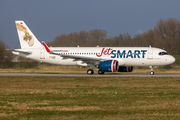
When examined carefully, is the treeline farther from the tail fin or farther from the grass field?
the grass field

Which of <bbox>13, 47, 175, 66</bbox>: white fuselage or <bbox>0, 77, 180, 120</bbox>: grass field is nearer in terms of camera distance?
<bbox>0, 77, 180, 120</bbox>: grass field

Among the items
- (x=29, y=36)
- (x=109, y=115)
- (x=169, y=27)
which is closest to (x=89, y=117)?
(x=109, y=115)

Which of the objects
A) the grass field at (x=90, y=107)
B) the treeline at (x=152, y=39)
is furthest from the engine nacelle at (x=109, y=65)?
the treeline at (x=152, y=39)

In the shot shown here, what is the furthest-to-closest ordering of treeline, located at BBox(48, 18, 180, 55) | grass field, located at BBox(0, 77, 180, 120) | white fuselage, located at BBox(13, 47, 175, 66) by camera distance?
treeline, located at BBox(48, 18, 180, 55), white fuselage, located at BBox(13, 47, 175, 66), grass field, located at BBox(0, 77, 180, 120)

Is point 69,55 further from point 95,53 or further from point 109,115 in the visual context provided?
point 109,115

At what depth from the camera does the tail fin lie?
3831cm

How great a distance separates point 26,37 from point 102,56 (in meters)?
11.2

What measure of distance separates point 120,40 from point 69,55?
70.3 m

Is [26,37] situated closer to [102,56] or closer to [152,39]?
[102,56]

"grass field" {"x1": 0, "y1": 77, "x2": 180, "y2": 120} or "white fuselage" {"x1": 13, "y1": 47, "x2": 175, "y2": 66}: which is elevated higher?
"white fuselage" {"x1": 13, "y1": 47, "x2": 175, "y2": 66}

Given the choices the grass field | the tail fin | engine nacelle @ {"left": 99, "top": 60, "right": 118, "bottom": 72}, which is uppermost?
the tail fin

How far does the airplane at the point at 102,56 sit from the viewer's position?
33.6 meters

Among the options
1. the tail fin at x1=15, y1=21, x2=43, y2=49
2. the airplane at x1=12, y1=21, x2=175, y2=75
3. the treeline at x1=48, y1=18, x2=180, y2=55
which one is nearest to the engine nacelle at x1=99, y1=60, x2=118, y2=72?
the airplane at x1=12, y1=21, x2=175, y2=75

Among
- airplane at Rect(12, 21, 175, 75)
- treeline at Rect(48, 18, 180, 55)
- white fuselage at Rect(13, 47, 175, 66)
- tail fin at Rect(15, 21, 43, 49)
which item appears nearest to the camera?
airplane at Rect(12, 21, 175, 75)
